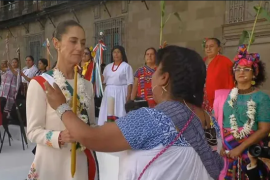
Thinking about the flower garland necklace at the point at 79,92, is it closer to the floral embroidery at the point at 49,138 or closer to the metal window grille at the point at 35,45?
the floral embroidery at the point at 49,138

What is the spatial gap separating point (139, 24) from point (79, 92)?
609 cm

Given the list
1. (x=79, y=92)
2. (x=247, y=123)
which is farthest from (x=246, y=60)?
(x=79, y=92)

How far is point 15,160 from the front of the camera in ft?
15.2

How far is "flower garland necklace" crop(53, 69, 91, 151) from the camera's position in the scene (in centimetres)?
169

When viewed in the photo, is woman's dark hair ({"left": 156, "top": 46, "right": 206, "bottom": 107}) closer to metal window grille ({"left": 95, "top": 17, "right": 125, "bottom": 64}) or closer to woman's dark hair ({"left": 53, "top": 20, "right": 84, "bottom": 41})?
woman's dark hair ({"left": 53, "top": 20, "right": 84, "bottom": 41})

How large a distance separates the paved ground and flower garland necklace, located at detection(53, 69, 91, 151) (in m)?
2.44

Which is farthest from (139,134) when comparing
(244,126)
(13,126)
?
(13,126)

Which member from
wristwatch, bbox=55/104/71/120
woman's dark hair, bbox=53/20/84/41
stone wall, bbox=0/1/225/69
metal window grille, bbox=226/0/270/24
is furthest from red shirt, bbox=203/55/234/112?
wristwatch, bbox=55/104/71/120

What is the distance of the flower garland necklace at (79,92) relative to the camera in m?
1.69

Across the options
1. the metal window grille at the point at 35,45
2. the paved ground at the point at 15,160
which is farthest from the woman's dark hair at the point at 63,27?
the metal window grille at the point at 35,45

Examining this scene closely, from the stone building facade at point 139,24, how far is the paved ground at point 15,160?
2.57 meters

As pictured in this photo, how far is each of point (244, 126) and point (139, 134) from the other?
5.17ft

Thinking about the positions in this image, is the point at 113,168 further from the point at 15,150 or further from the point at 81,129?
the point at 15,150

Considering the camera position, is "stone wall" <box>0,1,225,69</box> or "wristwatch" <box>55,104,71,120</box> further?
"stone wall" <box>0,1,225,69</box>
